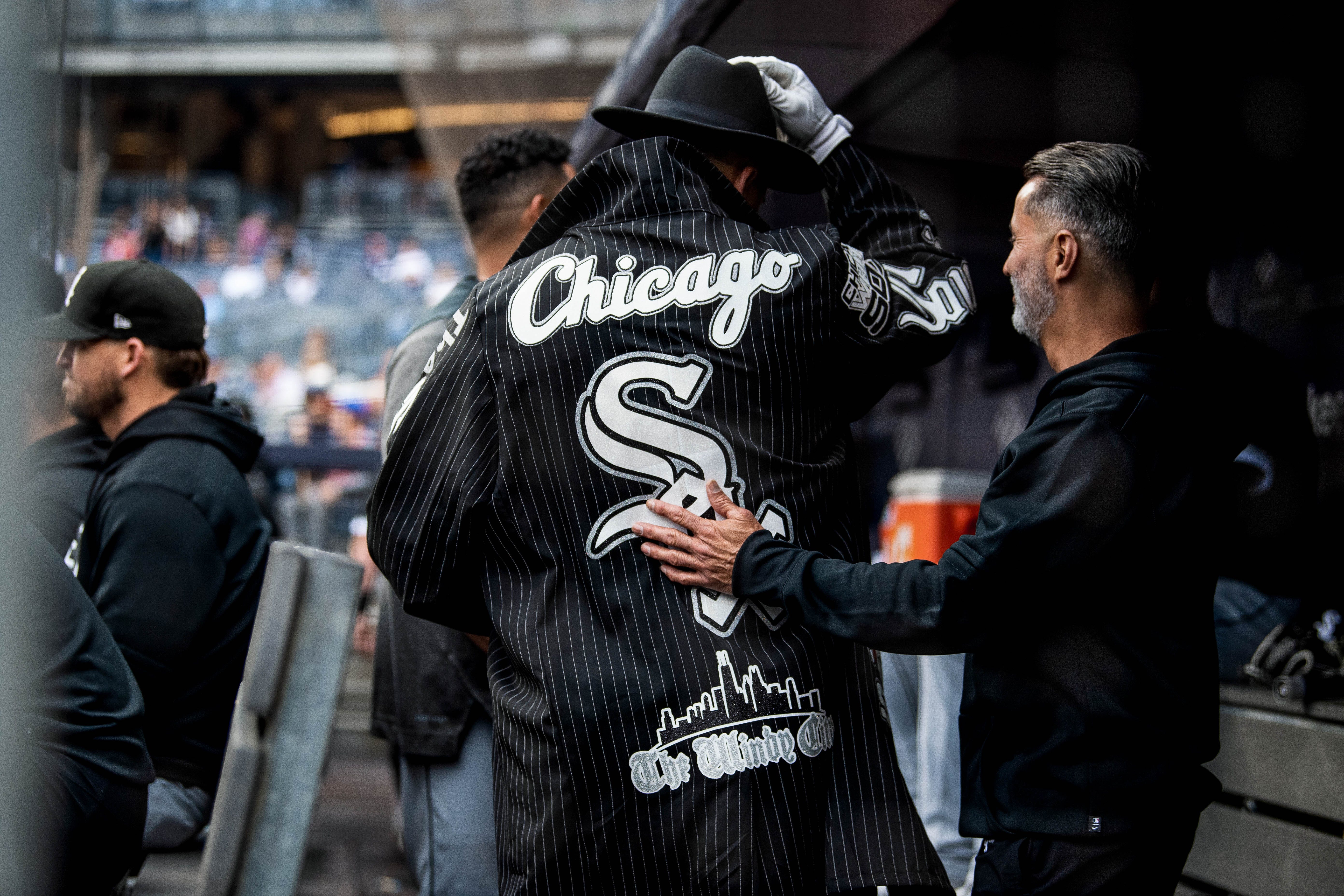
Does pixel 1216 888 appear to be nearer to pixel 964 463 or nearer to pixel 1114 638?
pixel 1114 638

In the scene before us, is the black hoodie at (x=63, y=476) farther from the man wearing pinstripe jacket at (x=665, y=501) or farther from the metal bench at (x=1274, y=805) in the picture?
the metal bench at (x=1274, y=805)

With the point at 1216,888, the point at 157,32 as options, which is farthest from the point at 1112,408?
the point at 157,32

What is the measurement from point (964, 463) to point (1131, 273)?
4.93 m

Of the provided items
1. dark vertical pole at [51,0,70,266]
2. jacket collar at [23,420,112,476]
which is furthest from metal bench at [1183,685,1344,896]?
jacket collar at [23,420,112,476]

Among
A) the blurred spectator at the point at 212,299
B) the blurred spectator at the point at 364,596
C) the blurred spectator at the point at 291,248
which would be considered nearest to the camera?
the blurred spectator at the point at 364,596

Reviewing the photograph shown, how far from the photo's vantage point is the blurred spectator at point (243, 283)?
18.5 m

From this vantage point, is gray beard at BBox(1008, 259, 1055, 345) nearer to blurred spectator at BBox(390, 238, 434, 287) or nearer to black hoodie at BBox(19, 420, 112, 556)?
black hoodie at BBox(19, 420, 112, 556)

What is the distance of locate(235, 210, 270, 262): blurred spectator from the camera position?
19.8 meters

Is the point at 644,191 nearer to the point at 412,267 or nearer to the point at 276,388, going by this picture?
the point at 276,388

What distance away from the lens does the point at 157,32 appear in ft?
73.9

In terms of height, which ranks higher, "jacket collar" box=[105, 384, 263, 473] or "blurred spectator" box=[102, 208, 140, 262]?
"blurred spectator" box=[102, 208, 140, 262]

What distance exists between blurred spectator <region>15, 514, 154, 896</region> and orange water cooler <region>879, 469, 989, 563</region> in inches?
95.4

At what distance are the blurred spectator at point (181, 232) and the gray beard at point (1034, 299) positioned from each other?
2010cm

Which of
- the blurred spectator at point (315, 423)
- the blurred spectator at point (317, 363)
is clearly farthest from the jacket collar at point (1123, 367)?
the blurred spectator at point (317, 363)
